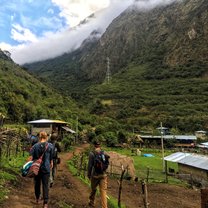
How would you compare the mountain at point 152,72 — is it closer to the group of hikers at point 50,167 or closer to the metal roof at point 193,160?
the metal roof at point 193,160

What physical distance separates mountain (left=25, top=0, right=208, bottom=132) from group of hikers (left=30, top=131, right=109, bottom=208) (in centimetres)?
6663

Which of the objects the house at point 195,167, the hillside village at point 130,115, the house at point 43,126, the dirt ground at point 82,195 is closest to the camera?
the dirt ground at point 82,195

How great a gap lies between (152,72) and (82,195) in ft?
385

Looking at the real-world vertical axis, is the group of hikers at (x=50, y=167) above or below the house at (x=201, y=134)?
below

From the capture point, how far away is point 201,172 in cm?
2483

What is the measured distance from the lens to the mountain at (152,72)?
84.8m

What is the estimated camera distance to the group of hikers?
6.95 metres

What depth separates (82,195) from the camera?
1123 centimetres

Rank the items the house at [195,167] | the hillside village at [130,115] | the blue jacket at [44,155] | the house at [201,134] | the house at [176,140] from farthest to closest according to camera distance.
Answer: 1. the house at [201,134]
2. the house at [176,140]
3. the house at [195,167]
4. the hillside village at [130,115]
5. the blue jacket at [44,155]

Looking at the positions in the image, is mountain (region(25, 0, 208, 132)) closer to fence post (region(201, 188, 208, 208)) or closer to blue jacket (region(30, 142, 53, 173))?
fence post (region(201, 188, 208, 208))

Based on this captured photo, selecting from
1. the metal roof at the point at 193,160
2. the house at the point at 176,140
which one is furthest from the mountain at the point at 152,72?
the metal roof at the point at 193,160

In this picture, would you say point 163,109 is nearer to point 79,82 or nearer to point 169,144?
point 169,144

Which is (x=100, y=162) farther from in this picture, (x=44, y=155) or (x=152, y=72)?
(x=152, y=72)

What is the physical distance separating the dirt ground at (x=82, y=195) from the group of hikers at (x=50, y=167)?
0.59 m
